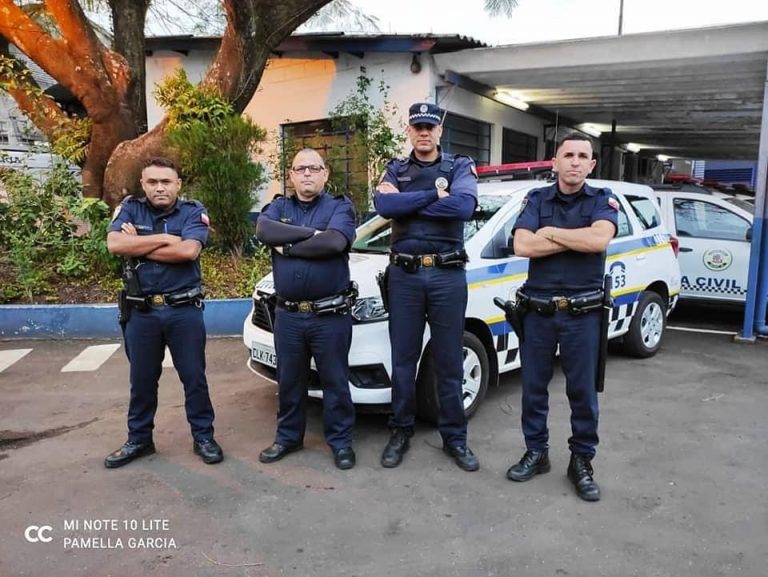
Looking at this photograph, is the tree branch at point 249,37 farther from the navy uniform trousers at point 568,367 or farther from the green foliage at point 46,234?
the navy uniform trousers at point 568,367

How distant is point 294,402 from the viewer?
3.75 m

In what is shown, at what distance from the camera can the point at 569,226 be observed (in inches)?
132

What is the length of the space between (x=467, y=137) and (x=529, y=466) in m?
7.81

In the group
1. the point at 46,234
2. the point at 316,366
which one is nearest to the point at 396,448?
the point at 316,366

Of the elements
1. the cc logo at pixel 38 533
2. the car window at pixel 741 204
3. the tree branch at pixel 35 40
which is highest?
the tree branch at pixel 35 40

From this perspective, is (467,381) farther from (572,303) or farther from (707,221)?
(707,221)

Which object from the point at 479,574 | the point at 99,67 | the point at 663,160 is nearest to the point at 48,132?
the point at 99,67

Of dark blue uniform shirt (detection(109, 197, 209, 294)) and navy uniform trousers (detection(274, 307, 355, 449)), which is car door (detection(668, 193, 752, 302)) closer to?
navy uniform trousers (detection(274, 307, 355, 449))

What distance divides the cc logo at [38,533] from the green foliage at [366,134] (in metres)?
6.63

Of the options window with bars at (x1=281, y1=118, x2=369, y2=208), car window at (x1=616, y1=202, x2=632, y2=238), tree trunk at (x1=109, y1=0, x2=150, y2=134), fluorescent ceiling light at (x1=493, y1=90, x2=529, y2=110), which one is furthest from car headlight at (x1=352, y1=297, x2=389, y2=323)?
fluorescent ceiling light at (x1=493, y1=90, x2=529, y2=110)

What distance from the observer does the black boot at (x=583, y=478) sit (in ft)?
10.8

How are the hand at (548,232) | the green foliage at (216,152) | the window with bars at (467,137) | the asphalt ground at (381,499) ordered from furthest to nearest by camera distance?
the window with bars at (467,137) → the green foliage at (216,152) → the hand at (548,232) → the asphalt ground at (381,499)

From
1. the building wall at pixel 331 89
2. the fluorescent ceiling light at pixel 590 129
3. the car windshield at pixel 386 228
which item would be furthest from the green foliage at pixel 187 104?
the fluorescent ceiling light at pixel 590 129

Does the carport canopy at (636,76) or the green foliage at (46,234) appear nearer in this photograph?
the carport canopy at (636,76)
